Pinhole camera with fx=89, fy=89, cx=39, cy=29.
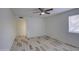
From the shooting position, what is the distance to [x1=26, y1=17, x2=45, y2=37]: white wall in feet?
30.0

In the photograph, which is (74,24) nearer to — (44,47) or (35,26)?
(44,47)

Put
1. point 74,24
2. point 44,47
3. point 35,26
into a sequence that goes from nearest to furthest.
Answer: point 44,47 → point 74,24 → point 35,26

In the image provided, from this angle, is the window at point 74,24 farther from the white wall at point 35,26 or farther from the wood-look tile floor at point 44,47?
the white wall at point 35,26

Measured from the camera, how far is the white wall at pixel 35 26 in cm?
914

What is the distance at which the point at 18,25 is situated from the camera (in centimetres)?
1167

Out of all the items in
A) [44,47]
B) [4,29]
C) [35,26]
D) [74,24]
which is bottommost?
[44,47]

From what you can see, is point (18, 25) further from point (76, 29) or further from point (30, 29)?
point (76, 29)

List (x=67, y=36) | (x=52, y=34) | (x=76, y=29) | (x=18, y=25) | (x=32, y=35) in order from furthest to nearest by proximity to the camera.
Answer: (x=18, y=25) → (x=32, y=35) → (x=52, y=34) → (x=67, y=36) → (x=76, y=29)

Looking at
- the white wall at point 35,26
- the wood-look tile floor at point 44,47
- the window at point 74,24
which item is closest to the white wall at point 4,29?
the wood-look tile floor at point 44,47

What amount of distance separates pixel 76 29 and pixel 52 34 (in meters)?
3.36

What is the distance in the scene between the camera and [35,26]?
30.9 feet

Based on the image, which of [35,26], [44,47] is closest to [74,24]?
[44,47]
